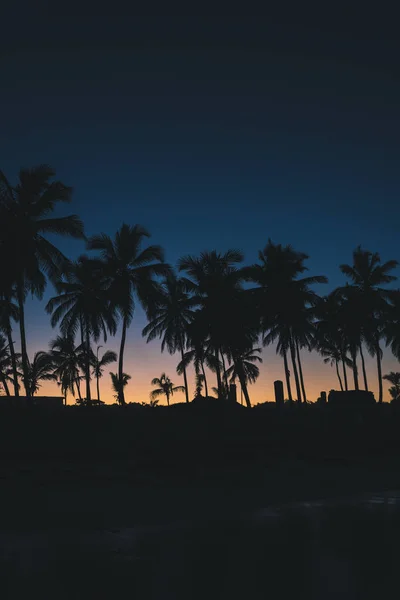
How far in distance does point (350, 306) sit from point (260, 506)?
31049mm

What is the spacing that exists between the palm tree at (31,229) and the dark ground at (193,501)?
7346 mm

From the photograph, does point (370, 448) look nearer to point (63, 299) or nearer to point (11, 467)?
point (11, 467)

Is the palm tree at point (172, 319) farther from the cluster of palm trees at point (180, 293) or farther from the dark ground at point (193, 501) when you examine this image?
the dark ground at point (193, 501)

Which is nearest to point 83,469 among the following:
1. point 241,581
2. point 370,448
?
point 241,581

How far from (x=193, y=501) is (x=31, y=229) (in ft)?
50.8

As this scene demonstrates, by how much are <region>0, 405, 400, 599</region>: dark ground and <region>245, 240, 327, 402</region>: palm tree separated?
1003 cm

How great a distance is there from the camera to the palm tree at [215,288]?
32.0 metres

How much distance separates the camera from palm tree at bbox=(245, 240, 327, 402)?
34.1 metres

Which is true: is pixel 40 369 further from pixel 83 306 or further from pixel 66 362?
pixel 83 306

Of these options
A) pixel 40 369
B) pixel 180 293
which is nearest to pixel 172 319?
pixel 180 293

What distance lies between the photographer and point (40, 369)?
5288 cm

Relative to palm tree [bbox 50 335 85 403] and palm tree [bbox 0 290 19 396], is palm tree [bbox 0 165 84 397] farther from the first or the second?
palm tree [bbox 50 335 85 403]

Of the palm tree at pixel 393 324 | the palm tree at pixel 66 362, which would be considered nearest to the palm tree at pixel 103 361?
the palm tree at pixel 66 362

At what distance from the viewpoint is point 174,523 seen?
910 centimetres
